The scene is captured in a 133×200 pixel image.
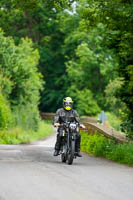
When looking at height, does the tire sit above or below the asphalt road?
above

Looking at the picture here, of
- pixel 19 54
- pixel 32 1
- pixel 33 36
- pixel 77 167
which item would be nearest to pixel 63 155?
pixel 77 167

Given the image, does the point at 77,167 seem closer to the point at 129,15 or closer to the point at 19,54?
the point at 129,15

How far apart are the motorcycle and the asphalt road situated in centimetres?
33

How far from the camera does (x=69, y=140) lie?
14109 millimetres

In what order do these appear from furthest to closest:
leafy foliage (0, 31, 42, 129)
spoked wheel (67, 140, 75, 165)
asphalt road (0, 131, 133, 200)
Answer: leafy foliage (0, 31, 42, 129), spoked wheel (67, 140, 75, 165), asphalt road (0, 131, 133, 200)

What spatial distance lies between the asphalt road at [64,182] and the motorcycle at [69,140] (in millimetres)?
331

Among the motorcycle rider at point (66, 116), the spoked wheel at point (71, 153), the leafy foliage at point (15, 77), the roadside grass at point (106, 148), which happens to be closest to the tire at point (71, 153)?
the spoked wheel at point (71, 153)

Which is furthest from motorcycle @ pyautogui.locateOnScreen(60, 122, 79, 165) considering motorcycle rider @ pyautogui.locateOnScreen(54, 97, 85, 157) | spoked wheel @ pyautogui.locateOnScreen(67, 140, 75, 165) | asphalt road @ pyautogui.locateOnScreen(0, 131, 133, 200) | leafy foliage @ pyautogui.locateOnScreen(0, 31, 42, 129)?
leafy foliage @ pyautogui.locateOnScreen(0, 31, 42, 129)

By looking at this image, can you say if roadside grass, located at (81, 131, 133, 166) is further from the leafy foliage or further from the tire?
the leafy foliage

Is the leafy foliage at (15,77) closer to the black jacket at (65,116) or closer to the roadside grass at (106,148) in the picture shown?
the roadside grass at (106,148)

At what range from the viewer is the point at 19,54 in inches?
1540

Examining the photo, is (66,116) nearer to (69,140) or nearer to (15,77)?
(69,140)

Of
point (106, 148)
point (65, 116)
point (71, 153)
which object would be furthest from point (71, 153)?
point (106, 148)

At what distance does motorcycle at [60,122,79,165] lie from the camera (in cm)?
1388
